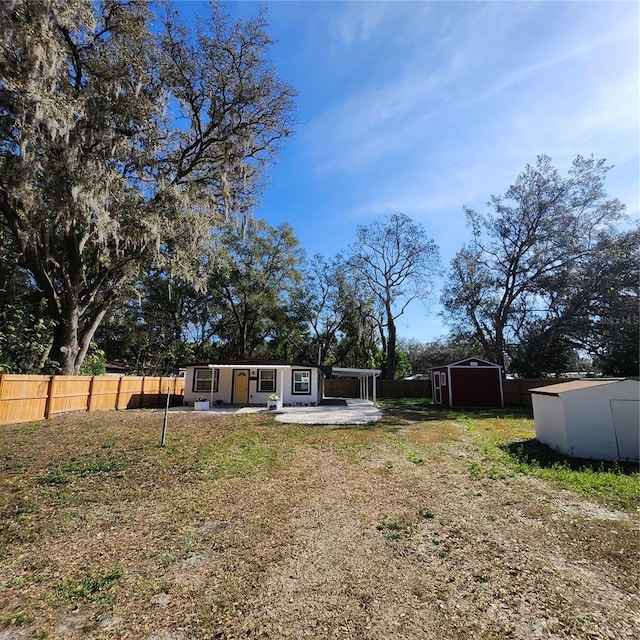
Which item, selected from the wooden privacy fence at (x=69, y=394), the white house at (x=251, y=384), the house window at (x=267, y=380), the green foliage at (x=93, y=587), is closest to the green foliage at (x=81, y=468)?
the wooden privacy fence at (x=69, y=394)

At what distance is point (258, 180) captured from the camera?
1548cm

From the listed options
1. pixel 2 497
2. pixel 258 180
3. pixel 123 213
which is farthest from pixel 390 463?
pixel 258 180

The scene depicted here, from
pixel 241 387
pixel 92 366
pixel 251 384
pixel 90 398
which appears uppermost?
pixel 92 366

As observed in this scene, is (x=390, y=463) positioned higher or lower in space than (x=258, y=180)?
lower

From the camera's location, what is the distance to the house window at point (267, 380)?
17.3 meters

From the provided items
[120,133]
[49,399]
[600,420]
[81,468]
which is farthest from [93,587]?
[120,133]

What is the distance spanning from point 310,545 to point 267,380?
14.0m

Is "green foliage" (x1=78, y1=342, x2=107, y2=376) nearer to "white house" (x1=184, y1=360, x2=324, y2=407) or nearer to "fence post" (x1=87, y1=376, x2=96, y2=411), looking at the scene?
"fence post" (x1=87, y1=376, x2=96, y2=411)

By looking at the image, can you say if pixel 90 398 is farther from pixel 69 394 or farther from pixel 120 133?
pixel 120 133

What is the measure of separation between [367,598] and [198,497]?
2952 millimetres

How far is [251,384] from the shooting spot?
1733 centimetres

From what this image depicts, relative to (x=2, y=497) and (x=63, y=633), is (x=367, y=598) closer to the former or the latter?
(x=63, y=633)

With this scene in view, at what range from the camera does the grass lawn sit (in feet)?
8.37

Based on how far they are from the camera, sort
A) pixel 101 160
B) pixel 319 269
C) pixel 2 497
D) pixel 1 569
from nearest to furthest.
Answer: pixel 1 569, pixel 2 497, pixel 101 160, pixel 319 269
